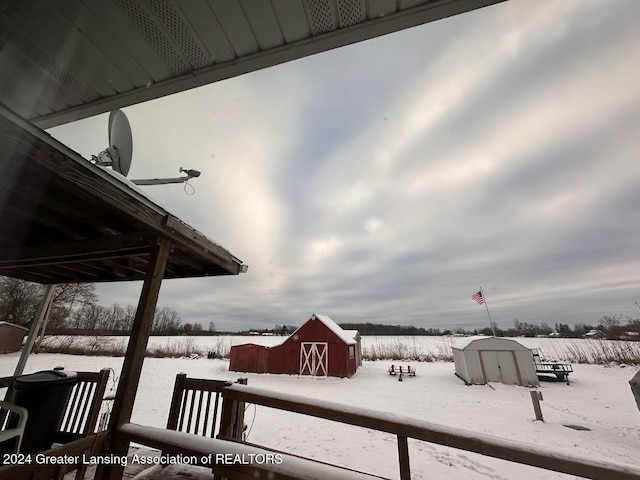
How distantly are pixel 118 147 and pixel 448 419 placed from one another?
1002 centimetres

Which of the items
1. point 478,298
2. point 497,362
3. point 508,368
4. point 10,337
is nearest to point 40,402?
point 497,362

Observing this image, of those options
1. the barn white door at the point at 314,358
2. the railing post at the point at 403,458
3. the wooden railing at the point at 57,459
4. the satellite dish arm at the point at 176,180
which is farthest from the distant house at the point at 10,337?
the railing post at the point at 403,458

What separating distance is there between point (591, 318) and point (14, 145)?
59.3m

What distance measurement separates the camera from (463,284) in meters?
40.0

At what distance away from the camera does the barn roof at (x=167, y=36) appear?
4.58 ft

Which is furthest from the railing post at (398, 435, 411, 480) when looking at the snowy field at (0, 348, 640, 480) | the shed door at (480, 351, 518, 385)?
Answer: the shed door at (480, 351, 518, 385)

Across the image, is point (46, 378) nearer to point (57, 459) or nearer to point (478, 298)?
point (57, 459)

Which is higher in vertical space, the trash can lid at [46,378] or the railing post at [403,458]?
the trash can lid at [46,378]

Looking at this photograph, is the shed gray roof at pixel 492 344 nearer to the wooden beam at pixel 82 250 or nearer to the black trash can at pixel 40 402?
the black trash can at pixel 40 402

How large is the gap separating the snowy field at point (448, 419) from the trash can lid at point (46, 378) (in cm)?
406

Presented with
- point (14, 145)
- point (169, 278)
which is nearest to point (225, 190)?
point (169, 278)

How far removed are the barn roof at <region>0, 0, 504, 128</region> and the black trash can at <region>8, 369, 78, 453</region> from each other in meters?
2.96

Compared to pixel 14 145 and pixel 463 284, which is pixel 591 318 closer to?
pixel 463 284

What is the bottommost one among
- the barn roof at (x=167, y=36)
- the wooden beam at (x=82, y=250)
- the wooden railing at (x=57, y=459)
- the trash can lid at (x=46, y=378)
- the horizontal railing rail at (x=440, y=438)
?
the wooden railing at (x=57, y=459)
